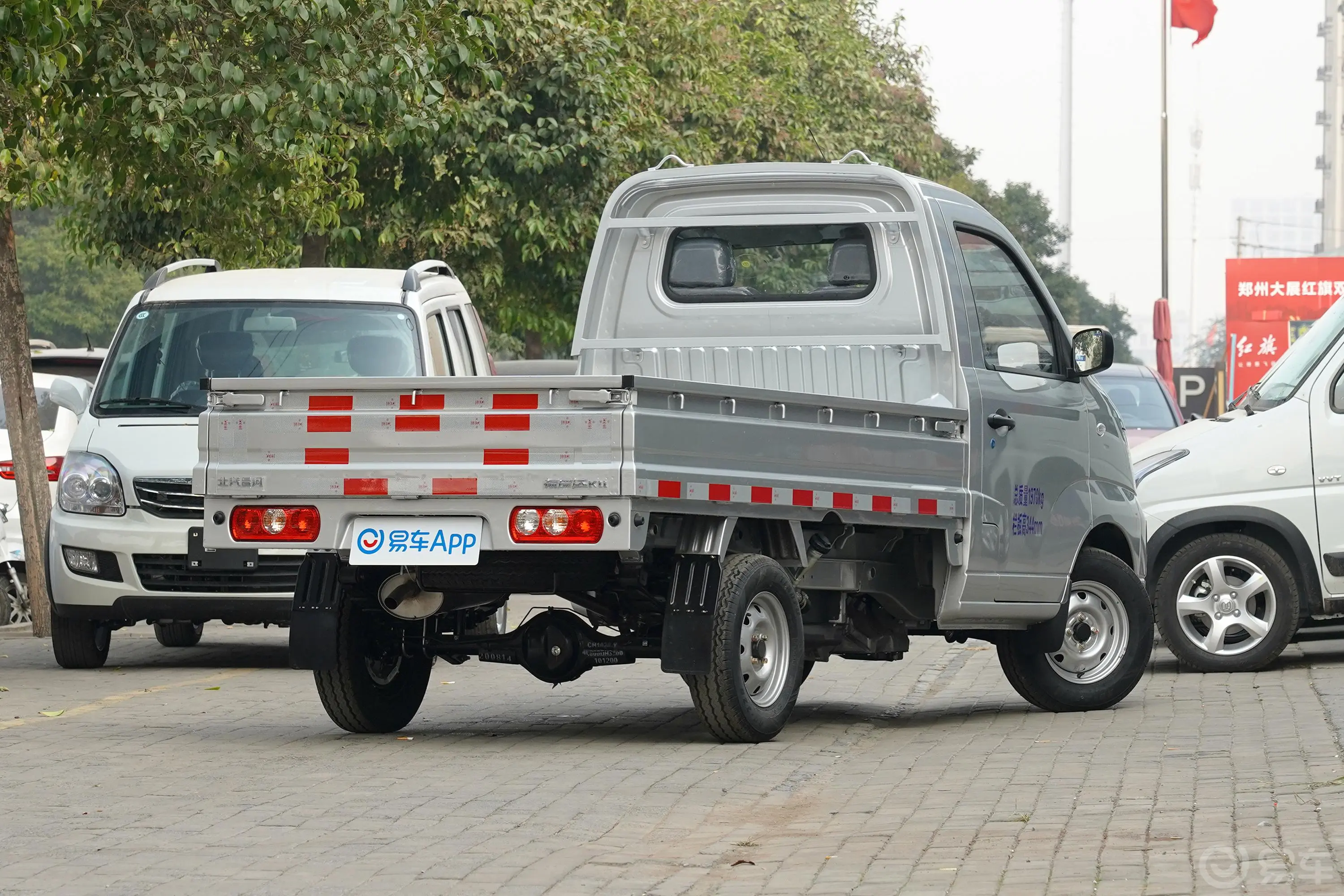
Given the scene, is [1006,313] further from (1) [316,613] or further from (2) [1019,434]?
(1) [316,613]

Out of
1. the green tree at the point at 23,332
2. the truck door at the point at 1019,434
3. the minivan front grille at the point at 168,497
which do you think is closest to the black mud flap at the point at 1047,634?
the truck door at the point at 1019,434

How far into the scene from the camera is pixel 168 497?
39.4ft

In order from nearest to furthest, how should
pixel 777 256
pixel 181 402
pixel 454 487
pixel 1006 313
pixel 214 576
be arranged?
pixel 454 487 < pixel 1006 313 < pixel 777 256 < pixel 214 576 < pixel 181 402

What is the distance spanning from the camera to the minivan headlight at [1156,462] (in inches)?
491

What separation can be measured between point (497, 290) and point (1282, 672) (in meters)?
16.9

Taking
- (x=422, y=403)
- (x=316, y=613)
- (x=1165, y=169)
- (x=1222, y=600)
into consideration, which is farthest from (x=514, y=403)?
(x=1165, y=169)

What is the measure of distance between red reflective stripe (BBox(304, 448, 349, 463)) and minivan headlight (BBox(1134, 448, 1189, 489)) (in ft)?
17.3

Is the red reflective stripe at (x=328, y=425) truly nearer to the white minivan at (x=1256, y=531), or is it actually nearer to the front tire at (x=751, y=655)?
the front tire at (x=751, y=655)

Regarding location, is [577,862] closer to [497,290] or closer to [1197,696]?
[1197,696]

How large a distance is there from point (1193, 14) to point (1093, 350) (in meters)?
35.8

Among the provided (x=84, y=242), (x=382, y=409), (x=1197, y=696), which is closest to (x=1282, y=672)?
(x=1197, y=696)

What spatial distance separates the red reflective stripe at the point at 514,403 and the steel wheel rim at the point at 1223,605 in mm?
5153

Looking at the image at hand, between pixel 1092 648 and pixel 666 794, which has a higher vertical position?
pixel 1092 648

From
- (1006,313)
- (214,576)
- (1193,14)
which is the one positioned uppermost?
(1193,14)
